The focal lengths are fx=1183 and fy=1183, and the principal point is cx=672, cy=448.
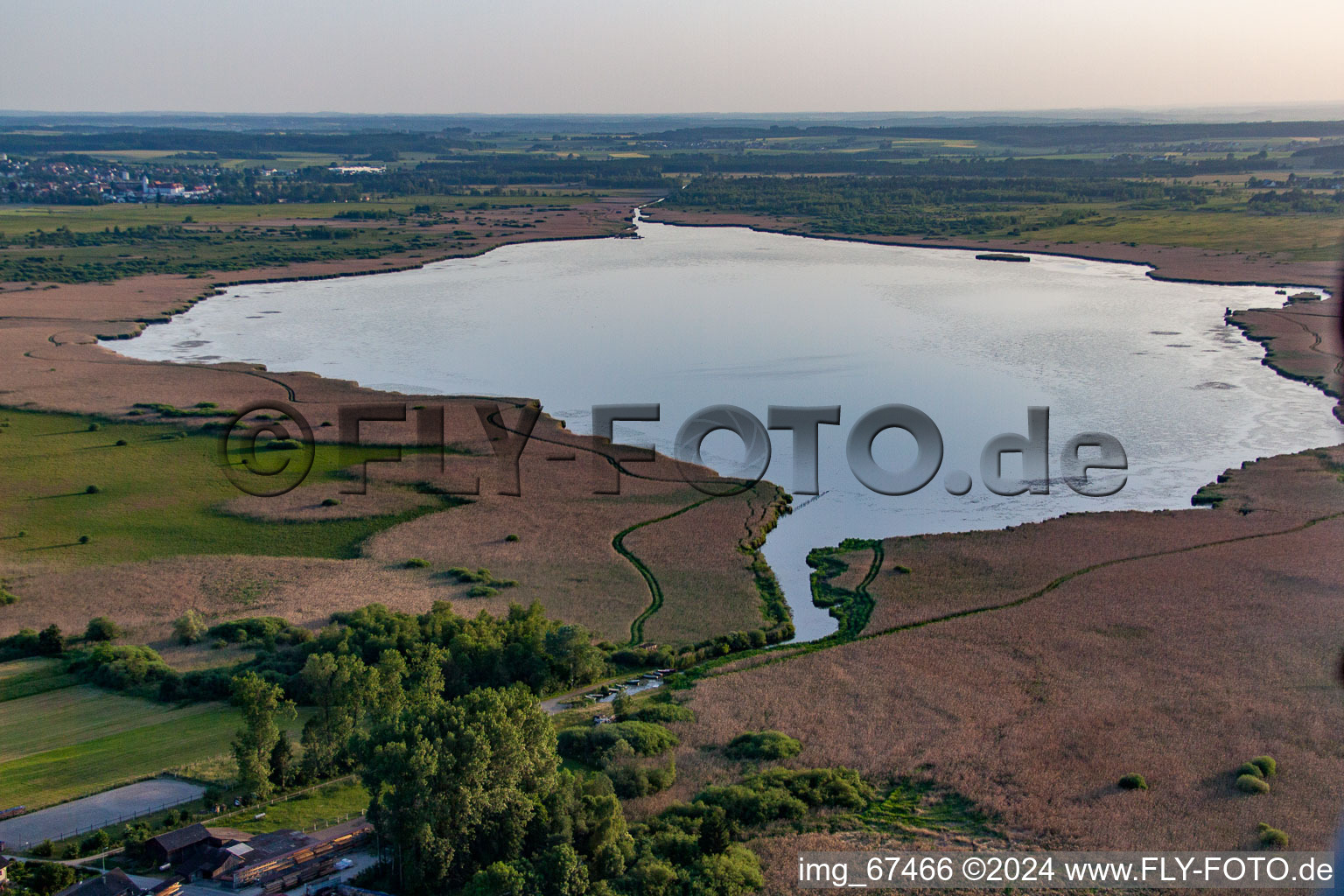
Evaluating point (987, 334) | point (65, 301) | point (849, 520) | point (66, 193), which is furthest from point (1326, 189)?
point (66, 193)

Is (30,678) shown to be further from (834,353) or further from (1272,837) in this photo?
(834,353)

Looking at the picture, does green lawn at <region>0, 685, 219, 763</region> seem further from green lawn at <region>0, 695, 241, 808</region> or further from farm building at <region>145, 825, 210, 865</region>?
farm building at <region>145, 825, 210, 865</region>

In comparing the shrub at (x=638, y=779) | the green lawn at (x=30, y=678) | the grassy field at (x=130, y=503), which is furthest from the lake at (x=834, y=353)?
the green lawn at (x=30, y=678)

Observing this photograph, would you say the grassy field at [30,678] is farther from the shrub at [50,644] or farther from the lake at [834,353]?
the lake at [834,353]

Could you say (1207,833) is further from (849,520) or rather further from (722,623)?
(849,520)

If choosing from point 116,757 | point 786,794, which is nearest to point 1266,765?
point 786,794

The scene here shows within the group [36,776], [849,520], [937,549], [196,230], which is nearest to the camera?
[36,776]

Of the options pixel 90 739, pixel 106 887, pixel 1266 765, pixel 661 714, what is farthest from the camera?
pixel 661 714
